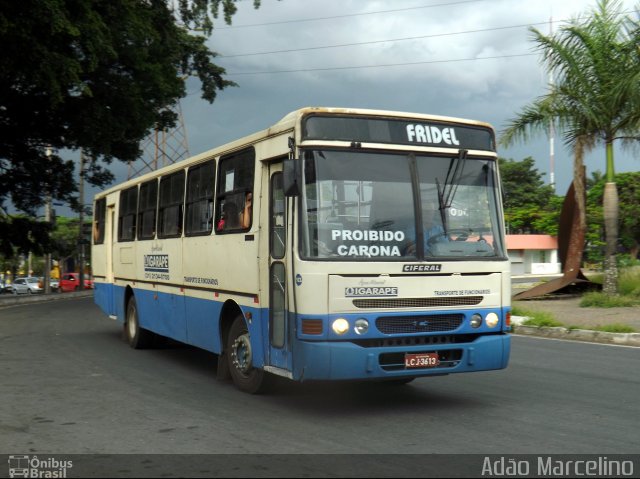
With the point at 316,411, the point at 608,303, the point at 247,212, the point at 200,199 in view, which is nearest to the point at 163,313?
the point at 200,199

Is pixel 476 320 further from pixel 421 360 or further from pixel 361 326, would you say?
pixel 361 326

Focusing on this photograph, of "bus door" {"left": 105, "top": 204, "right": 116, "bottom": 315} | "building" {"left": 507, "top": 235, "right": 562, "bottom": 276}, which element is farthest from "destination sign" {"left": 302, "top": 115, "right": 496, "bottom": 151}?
"building" {"left": 507, "top": 235, "right": 562, "bottom": 276}

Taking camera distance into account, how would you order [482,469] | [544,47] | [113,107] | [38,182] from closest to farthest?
1. [482,469]
2. [544,47]
3. [113,107]
4. [38,182]

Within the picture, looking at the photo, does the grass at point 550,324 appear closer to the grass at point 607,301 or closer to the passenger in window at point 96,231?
the grass at point 607,301

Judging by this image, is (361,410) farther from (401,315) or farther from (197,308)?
(197,308)

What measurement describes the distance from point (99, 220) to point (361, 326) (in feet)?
34.4

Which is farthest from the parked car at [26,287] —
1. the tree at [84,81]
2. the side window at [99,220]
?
the side window at [99,220]

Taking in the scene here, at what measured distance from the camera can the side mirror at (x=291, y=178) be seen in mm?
7281

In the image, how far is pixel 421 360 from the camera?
7551 mm

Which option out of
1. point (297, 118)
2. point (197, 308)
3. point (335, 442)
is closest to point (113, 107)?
point (197, 308)

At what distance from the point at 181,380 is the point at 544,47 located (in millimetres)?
15213

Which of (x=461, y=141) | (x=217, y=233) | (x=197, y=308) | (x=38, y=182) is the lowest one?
(x=197, y=308)

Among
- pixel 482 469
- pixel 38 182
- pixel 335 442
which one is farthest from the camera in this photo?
pixel 38 182

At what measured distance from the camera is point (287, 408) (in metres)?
8.02
